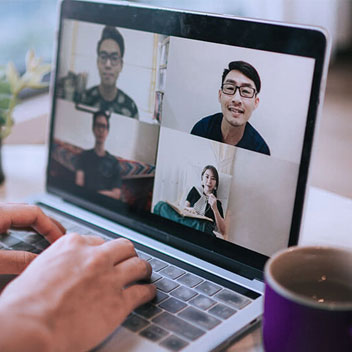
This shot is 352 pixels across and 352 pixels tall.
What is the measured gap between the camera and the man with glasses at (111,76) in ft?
2.49

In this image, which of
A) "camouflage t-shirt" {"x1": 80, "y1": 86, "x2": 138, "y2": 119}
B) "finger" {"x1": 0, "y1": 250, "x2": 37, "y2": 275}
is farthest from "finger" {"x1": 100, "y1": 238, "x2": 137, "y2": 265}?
"camouflage t-shirt" {"x1": 80, "y1": 86, "x2": 138, "y2": 119}

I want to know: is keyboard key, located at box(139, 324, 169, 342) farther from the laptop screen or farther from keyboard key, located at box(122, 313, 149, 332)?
the laptop screen

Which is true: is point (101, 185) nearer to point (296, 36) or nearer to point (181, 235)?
point (181, 235)

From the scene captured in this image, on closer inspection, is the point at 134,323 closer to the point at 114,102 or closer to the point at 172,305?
the point at 172,305

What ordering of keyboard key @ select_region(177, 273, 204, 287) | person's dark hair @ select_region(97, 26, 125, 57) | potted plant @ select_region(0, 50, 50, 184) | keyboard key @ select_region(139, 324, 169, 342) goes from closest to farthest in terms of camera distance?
keyboard key @ select_region(139, 324, 169, 342)
keyboard key @ select_region(177, 273, 204, 287)
person's dark hair @ select_region(97, 26, 125, 57)
potted plant @ select_region(0, 50, 50, 184)

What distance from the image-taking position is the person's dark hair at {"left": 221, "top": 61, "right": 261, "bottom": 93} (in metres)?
0.62

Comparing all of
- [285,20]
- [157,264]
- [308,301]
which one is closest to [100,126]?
[157,264]

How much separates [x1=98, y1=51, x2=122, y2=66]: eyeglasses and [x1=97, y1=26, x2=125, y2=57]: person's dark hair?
0.04 feet

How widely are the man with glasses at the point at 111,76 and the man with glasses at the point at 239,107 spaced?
147 millimetres

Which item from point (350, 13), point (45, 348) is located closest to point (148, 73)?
point (45, 348)

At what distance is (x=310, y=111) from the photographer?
23.1 inches

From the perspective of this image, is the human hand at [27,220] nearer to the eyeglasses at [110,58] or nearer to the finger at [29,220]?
the finger at [29,220]

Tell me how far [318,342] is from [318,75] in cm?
28

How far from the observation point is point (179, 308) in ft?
1.93
